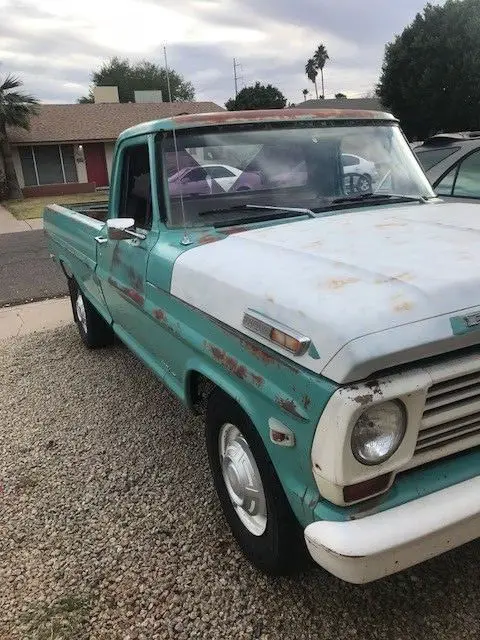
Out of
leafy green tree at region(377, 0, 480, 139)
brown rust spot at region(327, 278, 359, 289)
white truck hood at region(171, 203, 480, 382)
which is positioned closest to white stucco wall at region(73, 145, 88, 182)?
leafy green tree at region(377, 0, 480, 139)

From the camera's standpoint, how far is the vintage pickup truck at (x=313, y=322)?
1.72 meters

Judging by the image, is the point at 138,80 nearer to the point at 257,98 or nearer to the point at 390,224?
the point at 257,98

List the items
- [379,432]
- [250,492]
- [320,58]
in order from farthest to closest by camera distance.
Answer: [320,58]
[250,492]
[379,432]

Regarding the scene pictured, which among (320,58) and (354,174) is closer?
(354,174)

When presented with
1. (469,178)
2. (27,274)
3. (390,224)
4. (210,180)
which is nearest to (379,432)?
(390,224)

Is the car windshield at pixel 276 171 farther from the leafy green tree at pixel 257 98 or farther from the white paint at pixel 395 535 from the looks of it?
the leafy green tree at pixel 257 98

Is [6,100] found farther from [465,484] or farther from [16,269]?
[465,484]

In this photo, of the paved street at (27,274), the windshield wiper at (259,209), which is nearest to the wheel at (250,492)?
the windshield wiper at (259,209)

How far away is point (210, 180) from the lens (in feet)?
10.4

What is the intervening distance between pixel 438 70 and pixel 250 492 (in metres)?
29.6

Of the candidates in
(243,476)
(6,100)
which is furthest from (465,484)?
(6,100)

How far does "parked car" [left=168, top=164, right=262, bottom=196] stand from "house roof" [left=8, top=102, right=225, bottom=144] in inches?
928

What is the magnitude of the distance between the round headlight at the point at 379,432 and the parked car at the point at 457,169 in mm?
4329

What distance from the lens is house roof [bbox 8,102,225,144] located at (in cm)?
2702
